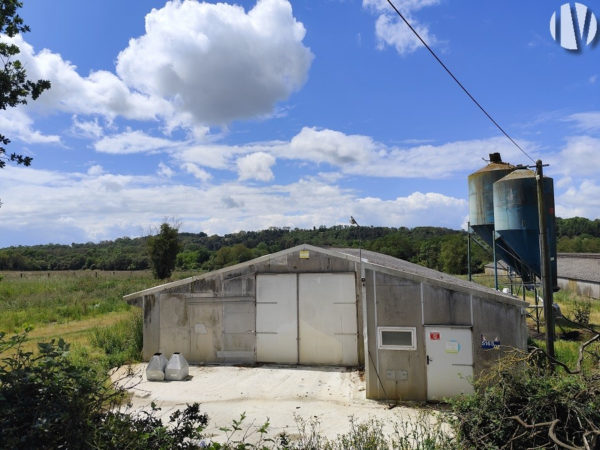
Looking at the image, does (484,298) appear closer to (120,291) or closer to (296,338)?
(296,338)

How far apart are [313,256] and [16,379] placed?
36.6 ft

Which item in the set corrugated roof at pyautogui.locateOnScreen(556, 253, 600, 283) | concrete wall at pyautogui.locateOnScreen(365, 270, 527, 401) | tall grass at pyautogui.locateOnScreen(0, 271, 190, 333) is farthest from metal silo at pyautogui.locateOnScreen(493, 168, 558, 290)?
tall grass at pyautogui.locateOnScreen(0, 271, 190, 333)

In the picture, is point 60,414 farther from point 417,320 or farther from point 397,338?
point 417,320

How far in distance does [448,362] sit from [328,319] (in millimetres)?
4579

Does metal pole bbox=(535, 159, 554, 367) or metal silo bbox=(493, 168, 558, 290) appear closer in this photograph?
metal pole bbox=(535, 159, 554, 367)

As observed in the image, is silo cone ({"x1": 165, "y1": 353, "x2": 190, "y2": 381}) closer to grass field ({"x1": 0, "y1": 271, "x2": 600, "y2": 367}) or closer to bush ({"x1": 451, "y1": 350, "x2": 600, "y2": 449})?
grass field ({"x1": 0, "y1": 271, "x2": 600, "y2": 367})

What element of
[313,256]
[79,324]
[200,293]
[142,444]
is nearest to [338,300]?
[313,256]

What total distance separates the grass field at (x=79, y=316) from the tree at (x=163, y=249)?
3980 millimetres

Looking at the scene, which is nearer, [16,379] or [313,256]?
[16,379]

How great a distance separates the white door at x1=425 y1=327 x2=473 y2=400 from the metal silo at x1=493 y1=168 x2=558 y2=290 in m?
8.08

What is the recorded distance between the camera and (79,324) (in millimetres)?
21875

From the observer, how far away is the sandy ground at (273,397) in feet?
30.2

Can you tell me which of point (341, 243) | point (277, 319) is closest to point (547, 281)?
point (277, 319)

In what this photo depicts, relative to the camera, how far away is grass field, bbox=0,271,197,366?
15.2 m
